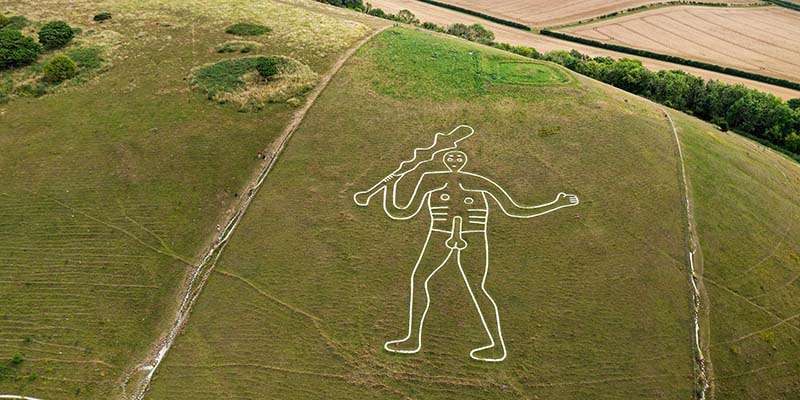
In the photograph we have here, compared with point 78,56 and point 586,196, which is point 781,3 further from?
point 78,56

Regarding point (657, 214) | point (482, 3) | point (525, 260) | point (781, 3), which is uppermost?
point (781, 3)

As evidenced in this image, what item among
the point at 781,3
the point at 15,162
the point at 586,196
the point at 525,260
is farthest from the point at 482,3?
the point at 15,162

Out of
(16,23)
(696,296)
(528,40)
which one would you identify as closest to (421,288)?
(696,296)

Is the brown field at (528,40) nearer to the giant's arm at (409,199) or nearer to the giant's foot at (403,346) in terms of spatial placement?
the giant's arm at (409,199)

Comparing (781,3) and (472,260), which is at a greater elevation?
(781,3)

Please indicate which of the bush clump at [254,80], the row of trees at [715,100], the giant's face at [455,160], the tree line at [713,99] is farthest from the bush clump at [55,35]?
the row of trees at [715,100]

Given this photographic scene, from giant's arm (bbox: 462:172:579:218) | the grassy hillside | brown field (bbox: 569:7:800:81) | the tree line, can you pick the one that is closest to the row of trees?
the tree line

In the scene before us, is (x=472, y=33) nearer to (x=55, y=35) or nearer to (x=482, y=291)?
(x=482, y=291)
